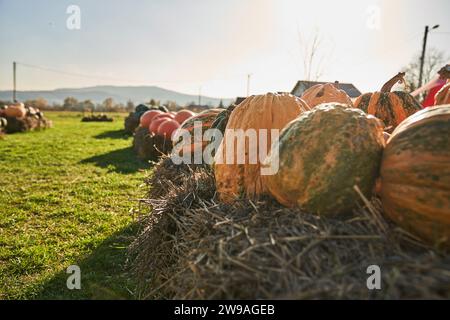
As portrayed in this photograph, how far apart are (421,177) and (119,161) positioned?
820cm

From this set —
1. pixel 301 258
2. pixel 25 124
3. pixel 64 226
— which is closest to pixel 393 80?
pixel 301 258

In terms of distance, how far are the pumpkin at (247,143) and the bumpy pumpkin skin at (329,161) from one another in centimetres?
38

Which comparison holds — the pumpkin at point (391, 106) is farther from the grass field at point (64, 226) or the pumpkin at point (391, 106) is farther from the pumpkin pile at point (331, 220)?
the grass field at point (64, 226)

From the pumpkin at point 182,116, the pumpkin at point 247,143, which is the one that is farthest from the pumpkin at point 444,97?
the pumpkin at point 182,116

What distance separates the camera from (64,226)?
4.13 meters

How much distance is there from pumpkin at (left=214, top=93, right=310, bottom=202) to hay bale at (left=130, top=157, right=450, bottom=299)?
34cm

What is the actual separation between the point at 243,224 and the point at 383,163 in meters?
Result: 0.77

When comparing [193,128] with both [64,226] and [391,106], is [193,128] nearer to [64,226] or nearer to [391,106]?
[64,226]

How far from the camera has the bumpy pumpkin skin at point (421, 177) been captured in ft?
4.85

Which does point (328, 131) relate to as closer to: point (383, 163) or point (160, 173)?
point (383, 163)
